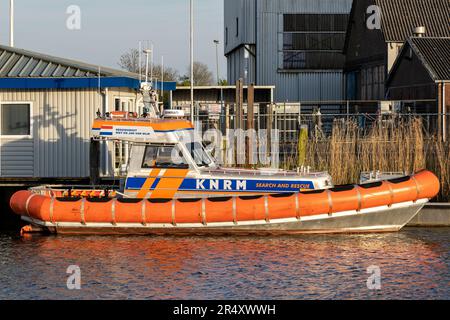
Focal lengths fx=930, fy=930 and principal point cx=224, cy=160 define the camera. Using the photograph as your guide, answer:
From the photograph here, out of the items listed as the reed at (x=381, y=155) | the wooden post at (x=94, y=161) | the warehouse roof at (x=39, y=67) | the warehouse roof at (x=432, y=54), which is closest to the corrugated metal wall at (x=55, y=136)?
the warehouse roof at (x=39, y=67)

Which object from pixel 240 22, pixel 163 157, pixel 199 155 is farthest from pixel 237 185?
pixel 240 22

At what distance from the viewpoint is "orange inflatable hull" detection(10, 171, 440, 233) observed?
2045 centimetres

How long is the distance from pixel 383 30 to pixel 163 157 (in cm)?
3199

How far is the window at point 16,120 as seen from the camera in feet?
84.7

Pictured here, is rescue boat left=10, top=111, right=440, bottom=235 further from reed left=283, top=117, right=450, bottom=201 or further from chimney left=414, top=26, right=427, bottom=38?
chimney left=414, top=26, right=427, bottom=38

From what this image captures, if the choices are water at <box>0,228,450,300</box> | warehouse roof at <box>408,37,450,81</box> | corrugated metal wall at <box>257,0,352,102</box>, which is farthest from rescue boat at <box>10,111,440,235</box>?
corrugated metal wall at <box>257,0,352,102</box>

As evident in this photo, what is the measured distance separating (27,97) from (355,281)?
12794 millimetres

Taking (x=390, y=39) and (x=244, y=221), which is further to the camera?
(x=390, y=39)

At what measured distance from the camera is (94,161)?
23.2 metres

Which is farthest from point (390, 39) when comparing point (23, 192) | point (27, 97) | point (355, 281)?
point (355, 281)

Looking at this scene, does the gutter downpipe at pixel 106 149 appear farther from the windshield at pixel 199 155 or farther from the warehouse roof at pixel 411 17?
the warehouse roof at pixel 411 17
